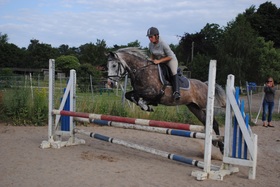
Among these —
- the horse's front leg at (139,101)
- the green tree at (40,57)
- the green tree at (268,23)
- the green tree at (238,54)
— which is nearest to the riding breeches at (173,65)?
the horse's front leg at (139,101)

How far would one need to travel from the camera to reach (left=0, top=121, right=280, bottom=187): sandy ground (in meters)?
4.36

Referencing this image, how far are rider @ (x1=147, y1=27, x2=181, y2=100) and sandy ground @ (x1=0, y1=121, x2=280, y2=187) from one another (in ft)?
4.36

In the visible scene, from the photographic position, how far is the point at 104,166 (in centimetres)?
520

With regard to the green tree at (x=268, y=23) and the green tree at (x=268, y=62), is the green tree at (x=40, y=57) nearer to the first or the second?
the green tree at (x=268, y=23)

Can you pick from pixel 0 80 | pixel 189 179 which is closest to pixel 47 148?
pixel 189 179

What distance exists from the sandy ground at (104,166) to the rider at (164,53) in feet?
4.36

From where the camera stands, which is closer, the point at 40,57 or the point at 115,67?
the point at 115,67

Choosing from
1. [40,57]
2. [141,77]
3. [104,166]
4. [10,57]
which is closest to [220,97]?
[141,77]

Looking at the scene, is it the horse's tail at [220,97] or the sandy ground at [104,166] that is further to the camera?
the horse's tail at [220,97]

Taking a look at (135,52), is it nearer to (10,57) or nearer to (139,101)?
(139,101)

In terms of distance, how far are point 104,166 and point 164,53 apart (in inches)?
84.7

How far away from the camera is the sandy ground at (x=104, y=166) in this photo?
4363 mm

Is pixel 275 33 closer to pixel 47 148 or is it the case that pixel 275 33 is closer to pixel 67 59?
pixel 67 59

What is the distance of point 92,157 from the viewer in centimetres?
587
